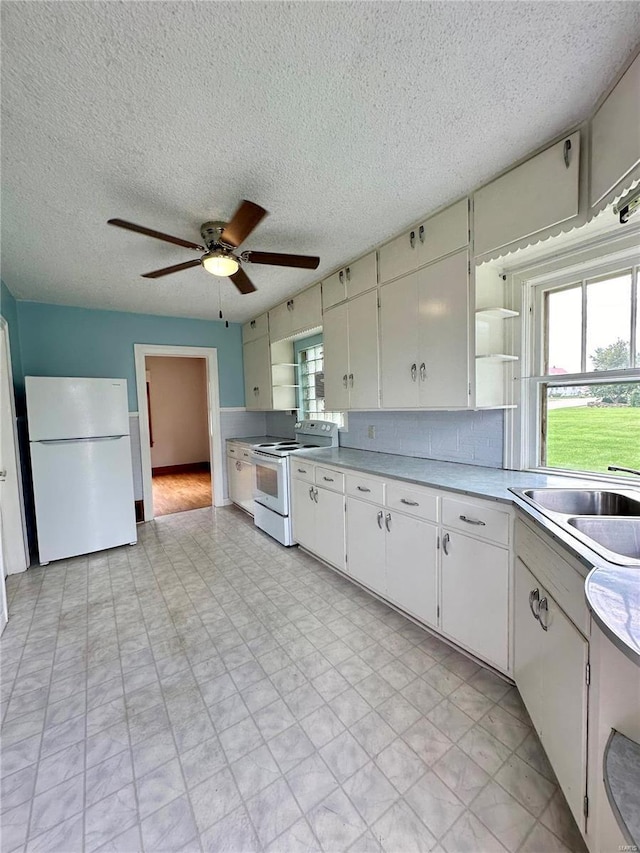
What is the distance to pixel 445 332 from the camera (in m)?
2.21

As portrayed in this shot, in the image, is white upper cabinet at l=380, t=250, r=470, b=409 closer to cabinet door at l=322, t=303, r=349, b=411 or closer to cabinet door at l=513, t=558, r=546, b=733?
cabinet door at l=322, t=303, r=349, b=411

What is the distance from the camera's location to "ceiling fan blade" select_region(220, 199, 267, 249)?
1674mm

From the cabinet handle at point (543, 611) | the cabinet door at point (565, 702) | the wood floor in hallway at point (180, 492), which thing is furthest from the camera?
the wood floor in hallway at point (180, 492)

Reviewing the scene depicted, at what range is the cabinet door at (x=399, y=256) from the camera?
7.79 ft

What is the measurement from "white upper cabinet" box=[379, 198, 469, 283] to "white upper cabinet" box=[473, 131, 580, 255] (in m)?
0.10

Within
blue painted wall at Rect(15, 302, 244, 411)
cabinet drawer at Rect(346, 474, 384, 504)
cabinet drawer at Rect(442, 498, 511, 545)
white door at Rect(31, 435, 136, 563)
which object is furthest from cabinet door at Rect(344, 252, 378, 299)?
white door at Rect(31, 435, 136, 563)

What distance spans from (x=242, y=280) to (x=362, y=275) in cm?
97

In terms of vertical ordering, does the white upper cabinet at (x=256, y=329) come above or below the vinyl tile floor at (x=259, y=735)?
above

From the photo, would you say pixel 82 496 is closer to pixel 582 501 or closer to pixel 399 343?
pixel 399 343

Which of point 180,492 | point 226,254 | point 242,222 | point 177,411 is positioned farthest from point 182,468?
point 242,222

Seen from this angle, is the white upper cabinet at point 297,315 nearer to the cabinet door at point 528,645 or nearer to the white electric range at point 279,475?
the white electric range at point 279,475

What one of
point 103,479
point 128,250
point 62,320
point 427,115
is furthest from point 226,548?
point 427,115

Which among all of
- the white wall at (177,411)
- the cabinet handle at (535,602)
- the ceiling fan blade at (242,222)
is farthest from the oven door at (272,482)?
the white wall at (177,411)

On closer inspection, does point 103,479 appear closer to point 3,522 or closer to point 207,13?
point 3,522
